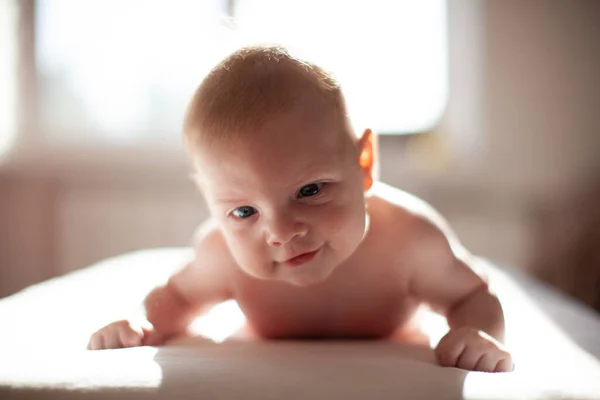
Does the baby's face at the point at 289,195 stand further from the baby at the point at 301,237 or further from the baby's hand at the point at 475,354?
the baby's hand at the point at 475,354

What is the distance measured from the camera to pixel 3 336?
88cm

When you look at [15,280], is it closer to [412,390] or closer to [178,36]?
[178,36]

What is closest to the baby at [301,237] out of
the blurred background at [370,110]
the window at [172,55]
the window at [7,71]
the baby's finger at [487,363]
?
the baby's finger at [487,363]

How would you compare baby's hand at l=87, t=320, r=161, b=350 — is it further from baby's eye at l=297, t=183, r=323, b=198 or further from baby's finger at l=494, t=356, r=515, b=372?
baby's finger at l=494, t=356, r=515, b=372

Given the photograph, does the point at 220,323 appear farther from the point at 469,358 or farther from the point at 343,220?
the point at 469,358

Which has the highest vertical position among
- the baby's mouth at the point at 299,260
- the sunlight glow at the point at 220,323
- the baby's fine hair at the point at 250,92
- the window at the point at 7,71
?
the window at the point at 7,71

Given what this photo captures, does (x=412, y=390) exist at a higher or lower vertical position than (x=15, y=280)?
higher

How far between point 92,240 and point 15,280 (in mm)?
339

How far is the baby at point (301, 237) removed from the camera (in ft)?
2.62

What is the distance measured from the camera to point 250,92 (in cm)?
79

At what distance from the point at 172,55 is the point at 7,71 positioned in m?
0.63

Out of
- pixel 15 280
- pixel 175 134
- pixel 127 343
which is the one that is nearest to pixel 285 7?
pixel 175 134

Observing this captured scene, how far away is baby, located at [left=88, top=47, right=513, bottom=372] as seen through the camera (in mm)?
799

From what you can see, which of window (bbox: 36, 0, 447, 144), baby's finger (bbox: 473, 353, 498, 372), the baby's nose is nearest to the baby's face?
the baby's nose
